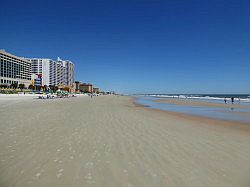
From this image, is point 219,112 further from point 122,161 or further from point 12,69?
point 12,69

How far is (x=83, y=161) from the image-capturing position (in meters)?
4.70

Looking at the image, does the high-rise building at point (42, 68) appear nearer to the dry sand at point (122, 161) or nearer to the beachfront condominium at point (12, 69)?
the beachfront condominium at point (12, 69)

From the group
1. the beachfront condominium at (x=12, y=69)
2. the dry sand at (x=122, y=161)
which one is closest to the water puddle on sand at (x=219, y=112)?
the dry sand at (x=122, y=161)

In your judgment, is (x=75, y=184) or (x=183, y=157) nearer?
(x=75, y=184)

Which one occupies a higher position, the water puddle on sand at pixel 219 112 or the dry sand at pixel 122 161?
the dry sand at pixel 122 161

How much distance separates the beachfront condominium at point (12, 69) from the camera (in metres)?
119

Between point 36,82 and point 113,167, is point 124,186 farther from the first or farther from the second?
point 36,82

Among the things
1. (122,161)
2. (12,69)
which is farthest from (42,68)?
(122,161)

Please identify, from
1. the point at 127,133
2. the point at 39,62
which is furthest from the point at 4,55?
the point at 127,133

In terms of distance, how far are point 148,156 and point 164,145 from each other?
124 centimetres

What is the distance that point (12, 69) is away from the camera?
129 meters

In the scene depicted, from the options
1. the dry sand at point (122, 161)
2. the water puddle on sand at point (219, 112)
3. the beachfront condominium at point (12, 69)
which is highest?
the beachfront condominium at point (12, 69)

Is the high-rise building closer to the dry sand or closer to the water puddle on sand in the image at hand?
the water puddle on sand

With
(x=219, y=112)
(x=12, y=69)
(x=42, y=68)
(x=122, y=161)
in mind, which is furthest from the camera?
(x=42, y=68)
